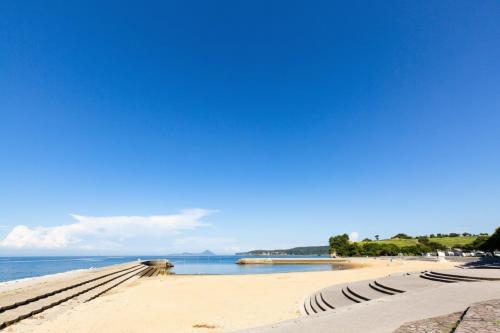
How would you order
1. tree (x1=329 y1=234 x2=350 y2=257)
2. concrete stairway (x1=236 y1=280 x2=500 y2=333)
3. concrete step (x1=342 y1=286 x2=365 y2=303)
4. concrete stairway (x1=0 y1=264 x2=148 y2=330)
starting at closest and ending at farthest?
1. concrete stairway (x1=236 y1=280 x2=500 y2=333)
2. concrete stairway (x1=0 y1=264 x2=148 y2=330)
3. concrete step (x1=342 y1=286 x2=365 y2=303)
4. tree (x1=329 y1=234 x2=350 y2=257)

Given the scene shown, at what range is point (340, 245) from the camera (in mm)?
120125

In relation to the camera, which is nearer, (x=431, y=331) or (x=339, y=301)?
(x=431, y=331)

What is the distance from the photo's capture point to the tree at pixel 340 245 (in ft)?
389

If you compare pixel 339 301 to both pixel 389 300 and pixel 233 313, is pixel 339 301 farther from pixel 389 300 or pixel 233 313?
pixel 233 313

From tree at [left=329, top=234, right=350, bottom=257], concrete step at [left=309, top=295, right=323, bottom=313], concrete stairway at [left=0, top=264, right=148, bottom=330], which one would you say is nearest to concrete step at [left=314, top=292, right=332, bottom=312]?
concrete step at [left=309, top=295, right=323, bottom=313]

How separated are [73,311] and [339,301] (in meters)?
14.5

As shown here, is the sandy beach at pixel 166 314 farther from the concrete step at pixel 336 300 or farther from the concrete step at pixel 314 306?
the concrete step at pixel 336 300

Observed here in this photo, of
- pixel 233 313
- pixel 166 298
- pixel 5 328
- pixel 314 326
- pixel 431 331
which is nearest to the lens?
pixel 431 331

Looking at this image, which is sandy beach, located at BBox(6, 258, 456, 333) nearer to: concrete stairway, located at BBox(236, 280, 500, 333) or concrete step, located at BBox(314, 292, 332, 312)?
concrete step, located at BBox(314, 292, 332, 312)

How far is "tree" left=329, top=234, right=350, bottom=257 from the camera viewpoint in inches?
4669

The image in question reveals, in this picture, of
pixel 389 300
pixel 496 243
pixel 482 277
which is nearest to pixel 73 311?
pixel 389 300

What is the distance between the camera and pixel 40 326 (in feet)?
43.7

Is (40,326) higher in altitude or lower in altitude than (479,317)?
lower

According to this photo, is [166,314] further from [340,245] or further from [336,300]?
[340,245]
